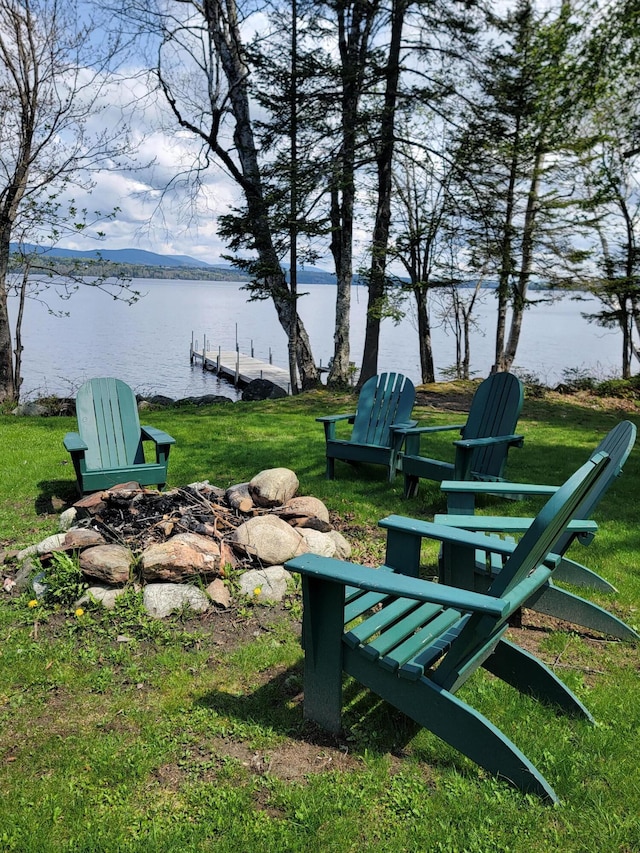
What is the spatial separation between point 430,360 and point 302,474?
10.1 meters

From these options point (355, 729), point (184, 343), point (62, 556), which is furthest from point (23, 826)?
point (184, 343)

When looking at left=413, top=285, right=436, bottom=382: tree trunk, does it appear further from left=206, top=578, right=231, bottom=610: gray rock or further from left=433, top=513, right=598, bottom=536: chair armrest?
left=433, top=513, right=598, bottom=536: chair armrest

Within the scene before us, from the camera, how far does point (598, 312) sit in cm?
1325

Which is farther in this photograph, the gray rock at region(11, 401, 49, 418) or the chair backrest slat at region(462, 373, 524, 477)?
the gray rock at region(11, 401, 49, 418)

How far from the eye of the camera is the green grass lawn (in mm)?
1720

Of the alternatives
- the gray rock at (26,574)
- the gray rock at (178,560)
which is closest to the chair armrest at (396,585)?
the gray rock at (178,560)

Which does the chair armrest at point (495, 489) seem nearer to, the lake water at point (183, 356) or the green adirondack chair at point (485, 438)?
the green adirondack chair at point (485, 438)

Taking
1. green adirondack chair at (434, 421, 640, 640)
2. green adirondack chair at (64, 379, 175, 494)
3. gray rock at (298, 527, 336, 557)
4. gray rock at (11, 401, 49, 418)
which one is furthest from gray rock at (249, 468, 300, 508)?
gray rock at (11, 401, 49, 418)

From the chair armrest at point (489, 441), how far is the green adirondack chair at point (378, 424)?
77 centimetres

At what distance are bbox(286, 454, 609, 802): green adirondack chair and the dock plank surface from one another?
821 inches

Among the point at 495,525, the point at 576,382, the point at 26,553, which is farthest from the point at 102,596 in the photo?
the point at 576,382

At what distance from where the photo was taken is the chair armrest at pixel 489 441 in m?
4.42

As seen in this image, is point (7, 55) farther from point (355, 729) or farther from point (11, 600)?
point (355, 729)

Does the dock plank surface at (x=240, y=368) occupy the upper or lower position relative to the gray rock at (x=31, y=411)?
lower
